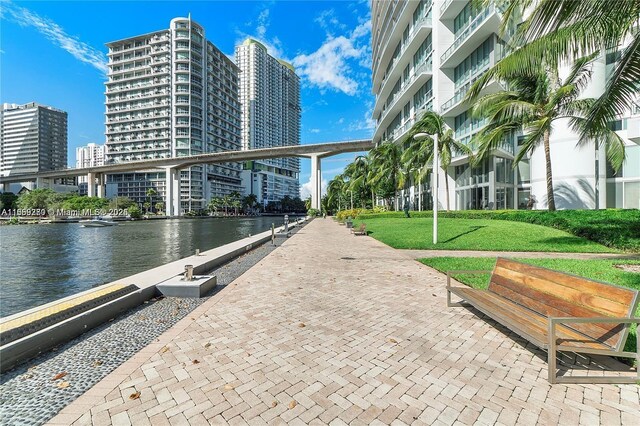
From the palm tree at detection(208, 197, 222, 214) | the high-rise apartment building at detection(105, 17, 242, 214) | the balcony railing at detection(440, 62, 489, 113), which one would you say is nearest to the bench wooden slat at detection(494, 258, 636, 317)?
the balcony railing at detection(440, 62, 489, 113)

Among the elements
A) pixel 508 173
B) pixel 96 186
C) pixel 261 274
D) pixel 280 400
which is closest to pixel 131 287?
pixel 261 274

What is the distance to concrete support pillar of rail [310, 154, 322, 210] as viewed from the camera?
82.6m

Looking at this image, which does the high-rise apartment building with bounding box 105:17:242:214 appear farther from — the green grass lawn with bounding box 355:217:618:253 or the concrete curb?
the concrete curb

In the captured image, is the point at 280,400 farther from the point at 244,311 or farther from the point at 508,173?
the point at 508,173

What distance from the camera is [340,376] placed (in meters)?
3.32

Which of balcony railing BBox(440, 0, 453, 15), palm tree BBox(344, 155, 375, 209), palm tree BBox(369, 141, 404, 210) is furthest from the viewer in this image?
palm tree BBox(344, 155, 375, 209)

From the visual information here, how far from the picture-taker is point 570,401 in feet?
9.48

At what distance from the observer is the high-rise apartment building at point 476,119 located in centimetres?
2362

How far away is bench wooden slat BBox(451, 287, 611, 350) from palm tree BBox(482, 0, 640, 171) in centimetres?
494

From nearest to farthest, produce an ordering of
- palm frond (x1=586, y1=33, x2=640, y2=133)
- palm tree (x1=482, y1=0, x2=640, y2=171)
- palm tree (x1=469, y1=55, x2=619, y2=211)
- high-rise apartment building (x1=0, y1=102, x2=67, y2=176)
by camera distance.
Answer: palm tree (x1=482, y1=0, x2=640, y2=171) → palm frond (x1=586, y1=33, x2=640, y2=133) → palm tree (x1=469, y1=55, x2=619, y2=211) → high-rise apartment building (x1=0, y1=102, x2=67, y2=176)

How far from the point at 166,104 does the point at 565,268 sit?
117 metres

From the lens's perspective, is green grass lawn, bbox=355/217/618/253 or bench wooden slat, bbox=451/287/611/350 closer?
bench wooden slat, bbox=451/287/611/350

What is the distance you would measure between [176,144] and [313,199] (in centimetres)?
5457

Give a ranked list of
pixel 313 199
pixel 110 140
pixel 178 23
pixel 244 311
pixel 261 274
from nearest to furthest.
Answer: pixel 244 311 < pixel 261 274 < pixel 313 199 < pixel 178 23 < pixel 110 140
